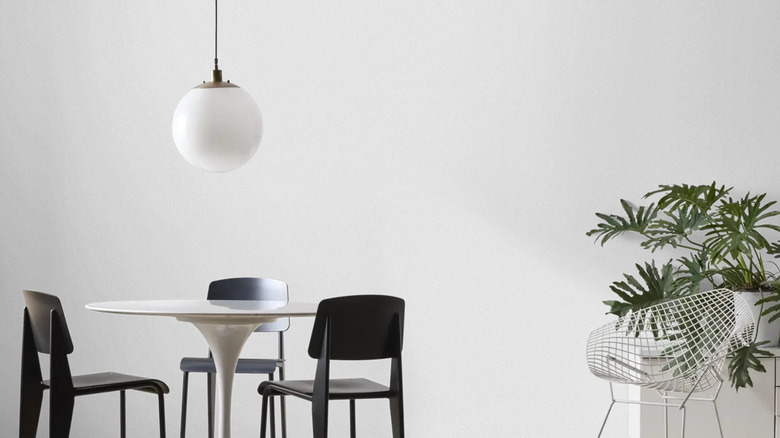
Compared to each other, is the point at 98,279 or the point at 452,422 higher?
the point at 98,279

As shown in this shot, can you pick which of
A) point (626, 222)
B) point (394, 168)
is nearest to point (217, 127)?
point (394, 168)

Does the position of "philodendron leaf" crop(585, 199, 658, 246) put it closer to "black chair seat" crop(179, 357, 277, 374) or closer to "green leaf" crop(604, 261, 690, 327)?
"green leaf" crop(604, 261, 690, 327)

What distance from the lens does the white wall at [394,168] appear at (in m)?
4.14

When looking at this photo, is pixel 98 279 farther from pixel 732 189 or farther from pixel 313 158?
pixel 732 189

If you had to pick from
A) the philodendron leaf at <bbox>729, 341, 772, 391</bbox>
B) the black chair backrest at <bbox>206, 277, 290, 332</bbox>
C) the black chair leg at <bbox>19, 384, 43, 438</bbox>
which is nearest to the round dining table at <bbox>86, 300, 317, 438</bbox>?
the black chair leg at <bbox>19, 384, 43, 438</bbox>

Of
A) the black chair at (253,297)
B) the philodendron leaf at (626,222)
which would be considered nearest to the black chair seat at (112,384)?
the black chair at (253,297)

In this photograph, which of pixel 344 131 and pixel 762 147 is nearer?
pixel 762 147

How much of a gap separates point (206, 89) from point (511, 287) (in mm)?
1903

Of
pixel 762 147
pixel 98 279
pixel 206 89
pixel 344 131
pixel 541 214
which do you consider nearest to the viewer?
pixel 206 89

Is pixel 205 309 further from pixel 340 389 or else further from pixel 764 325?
pixel 764 325

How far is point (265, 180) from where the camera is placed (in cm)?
471

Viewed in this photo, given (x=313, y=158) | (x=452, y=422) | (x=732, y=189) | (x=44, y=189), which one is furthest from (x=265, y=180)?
(x=732, y=189)

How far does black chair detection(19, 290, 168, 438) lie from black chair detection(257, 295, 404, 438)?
0.55 m

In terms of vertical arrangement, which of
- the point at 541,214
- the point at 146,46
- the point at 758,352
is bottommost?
the point at 758,352
